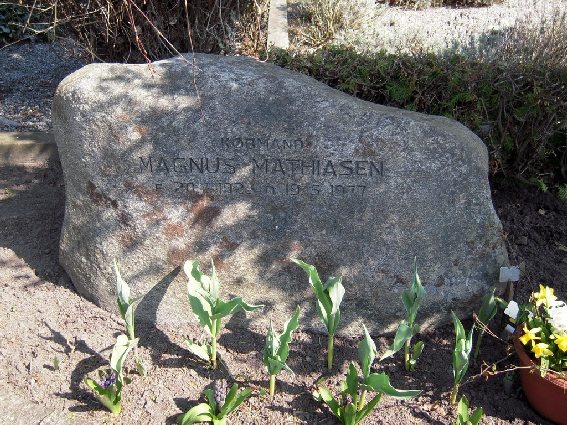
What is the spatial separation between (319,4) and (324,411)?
4953 mm

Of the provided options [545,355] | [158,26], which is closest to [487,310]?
[545,355]

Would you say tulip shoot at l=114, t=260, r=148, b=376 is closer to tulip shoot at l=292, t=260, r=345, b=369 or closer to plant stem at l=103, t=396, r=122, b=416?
plant stem at l=103, t=396, r=122, b=416

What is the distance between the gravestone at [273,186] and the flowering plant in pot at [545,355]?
38 cm

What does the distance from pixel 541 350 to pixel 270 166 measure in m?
1.44

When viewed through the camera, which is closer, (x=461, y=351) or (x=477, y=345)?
(x=461, y=351)

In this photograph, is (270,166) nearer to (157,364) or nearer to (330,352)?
(330,352)

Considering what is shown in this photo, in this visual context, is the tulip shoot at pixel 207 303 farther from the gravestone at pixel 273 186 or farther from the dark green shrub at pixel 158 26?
the dark green shrub at pixel 158 26

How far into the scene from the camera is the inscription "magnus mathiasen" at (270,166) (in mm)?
2863

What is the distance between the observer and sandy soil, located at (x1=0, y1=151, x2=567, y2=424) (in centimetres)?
269

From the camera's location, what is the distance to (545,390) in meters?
2.58

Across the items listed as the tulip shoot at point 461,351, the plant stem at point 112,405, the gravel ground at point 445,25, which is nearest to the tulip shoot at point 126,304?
the plant stem at point 112,405

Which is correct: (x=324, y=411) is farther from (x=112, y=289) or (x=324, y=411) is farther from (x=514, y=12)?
(x=514, y=12)

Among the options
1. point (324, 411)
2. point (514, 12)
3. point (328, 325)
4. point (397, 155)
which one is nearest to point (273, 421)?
point (324, 411)

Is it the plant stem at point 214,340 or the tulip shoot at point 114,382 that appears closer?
the tulip shoot at point 114,382
